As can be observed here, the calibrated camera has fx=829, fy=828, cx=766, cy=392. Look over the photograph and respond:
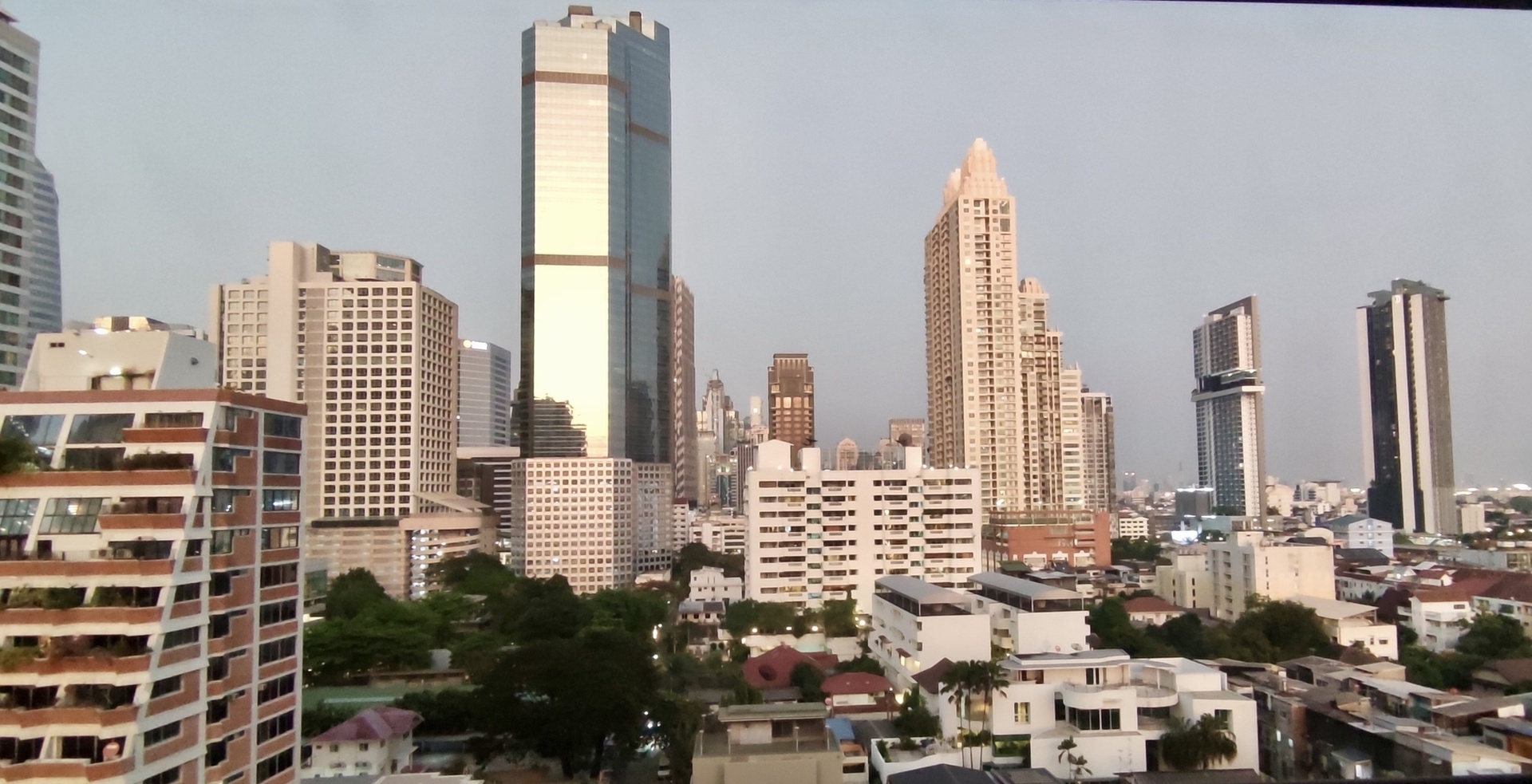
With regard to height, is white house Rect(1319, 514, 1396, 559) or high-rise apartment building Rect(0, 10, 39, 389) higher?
high-rise apartment building Rect(0, 10, 39, 389)

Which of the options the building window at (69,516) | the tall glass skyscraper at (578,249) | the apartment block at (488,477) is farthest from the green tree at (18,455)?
the apartment block at (488,477)

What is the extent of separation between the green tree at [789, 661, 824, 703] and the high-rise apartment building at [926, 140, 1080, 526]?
950cm

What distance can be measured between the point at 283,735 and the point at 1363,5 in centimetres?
499

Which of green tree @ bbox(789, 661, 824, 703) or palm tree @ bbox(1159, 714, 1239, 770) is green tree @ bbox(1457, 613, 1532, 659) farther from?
green tree @ bbox(789, 661, 824, 703)

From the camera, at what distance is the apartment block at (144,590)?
3.09m

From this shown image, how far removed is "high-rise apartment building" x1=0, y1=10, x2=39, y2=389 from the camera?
4.45 metres

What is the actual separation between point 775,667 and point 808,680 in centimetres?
68

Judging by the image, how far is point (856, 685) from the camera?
6.96m

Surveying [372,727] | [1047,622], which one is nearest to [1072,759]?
[1047,622]

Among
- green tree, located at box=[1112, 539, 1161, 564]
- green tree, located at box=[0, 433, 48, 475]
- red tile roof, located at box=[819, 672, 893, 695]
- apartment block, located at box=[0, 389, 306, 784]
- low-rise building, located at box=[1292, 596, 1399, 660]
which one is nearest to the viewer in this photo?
apartment block, located at box=[0, 389, 306, 784]

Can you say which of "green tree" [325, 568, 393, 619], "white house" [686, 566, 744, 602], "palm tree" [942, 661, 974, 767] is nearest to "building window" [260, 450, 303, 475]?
"palm tree" [942, 661, 974, 767]

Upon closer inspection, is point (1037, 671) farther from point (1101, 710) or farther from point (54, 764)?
point (54, 764)

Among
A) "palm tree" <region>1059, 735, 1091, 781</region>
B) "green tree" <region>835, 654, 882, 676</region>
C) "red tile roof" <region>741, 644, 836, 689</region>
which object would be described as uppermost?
"palm tree" <region>1059, 735, 1091, 781</region>

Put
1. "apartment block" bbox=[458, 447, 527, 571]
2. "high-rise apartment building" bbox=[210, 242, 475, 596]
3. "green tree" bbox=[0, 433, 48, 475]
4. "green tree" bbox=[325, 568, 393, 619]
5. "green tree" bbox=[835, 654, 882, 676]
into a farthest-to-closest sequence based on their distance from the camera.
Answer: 1. "apartment block" bbox=[458, 447, 527, 571]
2. "high-rise apartment building" bbox=[210, 242, 475, 596]
3. "green tree" bbox=[325, 568, 393, 619]
4. "green tree" bbox=[835, 654, 882, 676]
5. "green tree" bbox=[0, 433, 48, 475]
